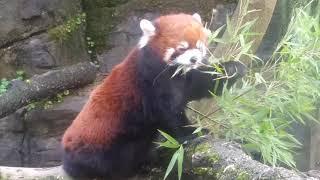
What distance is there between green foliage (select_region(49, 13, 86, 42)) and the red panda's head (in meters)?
2.09

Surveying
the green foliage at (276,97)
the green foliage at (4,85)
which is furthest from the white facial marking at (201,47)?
the green foliage at (4,85)

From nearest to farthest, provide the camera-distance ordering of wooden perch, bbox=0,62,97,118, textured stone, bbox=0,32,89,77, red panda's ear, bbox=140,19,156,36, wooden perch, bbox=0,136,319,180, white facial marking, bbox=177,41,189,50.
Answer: wooden perch, bbox=0,136,319,180
white facial marking, bbox=177,41,189,50
red panda's ear, bbox=140,19,156,36
wooden perch, bbox=0,62,97,118
textured stone, bbox=0,32,89,77

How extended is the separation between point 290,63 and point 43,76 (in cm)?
268

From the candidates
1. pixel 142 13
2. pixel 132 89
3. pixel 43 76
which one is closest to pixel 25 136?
pixel 43 76

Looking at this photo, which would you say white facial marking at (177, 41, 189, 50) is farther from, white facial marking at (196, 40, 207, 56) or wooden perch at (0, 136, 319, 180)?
wooden perch at (0, 136, 319, 180)

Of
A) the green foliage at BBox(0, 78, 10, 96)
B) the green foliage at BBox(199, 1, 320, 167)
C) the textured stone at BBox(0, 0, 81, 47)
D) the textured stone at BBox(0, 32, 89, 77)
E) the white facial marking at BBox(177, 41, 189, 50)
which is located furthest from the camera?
the textured stone at BBox(0, 32, 89, 77)

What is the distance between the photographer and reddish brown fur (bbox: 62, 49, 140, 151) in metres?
3.09

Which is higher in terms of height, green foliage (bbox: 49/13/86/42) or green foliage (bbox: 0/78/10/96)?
green foliage (bbox: 49/13/86/42)

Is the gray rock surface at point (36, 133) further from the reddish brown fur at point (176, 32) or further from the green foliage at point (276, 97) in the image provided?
the green foliage at point (276, 97)

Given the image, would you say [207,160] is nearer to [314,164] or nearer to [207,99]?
[207,99]

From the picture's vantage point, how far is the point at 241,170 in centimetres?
249

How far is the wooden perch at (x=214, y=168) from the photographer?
7.86 ft

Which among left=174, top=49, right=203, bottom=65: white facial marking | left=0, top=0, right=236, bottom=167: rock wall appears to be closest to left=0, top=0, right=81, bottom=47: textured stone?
left=0, top=0, right=236, bottom=167: rock wall

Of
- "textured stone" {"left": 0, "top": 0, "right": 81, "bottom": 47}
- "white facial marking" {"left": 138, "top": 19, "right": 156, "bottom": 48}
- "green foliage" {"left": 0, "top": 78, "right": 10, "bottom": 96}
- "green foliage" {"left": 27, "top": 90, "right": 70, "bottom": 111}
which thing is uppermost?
"white facial marking" {"left": 138, "top": 19, "right": 156, "bottom": 48}
